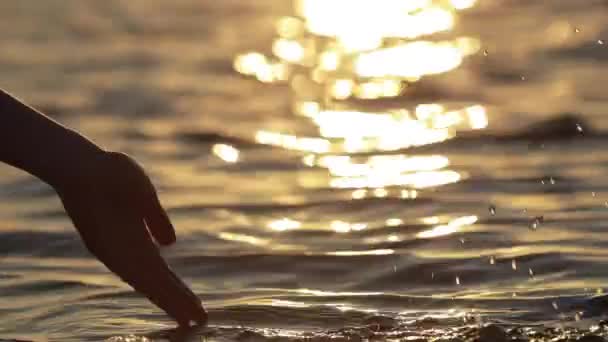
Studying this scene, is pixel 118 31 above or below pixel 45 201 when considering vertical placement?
above

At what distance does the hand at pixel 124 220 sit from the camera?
711 centimetres

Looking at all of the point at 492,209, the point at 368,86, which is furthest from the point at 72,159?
the point at 368,86

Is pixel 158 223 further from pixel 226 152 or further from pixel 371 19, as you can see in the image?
pixel 371 19

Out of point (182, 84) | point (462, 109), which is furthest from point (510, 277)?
point (182, 84)

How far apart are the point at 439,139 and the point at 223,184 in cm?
216

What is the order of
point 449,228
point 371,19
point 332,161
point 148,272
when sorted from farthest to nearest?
point 371,19 → point 332,161 → point 449,228 → point 148,272

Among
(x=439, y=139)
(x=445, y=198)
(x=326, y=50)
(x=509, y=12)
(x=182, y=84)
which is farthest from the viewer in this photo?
(x=509, y=12)

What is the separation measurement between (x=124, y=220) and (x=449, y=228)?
4464 mm

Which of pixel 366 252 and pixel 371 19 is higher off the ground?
pixel 371 19

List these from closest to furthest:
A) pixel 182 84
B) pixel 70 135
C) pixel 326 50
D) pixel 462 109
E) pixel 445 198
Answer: pixel 70 135 < pixel 445 198 < pixel 462 109 < pixel 182 84 < pixel 326 50

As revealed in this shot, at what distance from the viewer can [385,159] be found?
542 inches

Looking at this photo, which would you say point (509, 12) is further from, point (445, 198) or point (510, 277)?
point (510, 277)

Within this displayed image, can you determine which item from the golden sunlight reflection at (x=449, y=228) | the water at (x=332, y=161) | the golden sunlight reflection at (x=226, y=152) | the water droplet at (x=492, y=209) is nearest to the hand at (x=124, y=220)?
the water at (x=332, y=161)

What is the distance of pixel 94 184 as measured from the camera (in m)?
7.11
